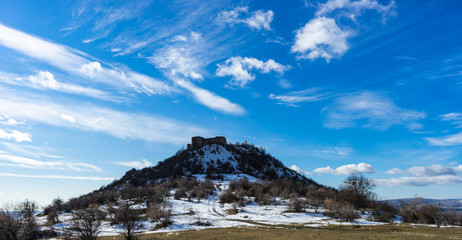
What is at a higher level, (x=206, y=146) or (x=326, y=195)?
(x=206, y=146)

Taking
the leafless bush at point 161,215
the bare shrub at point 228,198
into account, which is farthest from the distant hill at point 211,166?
the leafless bush at point 161,215

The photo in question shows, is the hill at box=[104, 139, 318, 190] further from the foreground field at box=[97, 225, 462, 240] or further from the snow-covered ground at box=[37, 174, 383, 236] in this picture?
the foreground field at box=[97, 225, 462, 240]

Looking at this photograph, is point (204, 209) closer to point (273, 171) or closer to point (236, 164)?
point (236, 164)

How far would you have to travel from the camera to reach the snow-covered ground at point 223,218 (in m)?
56.4

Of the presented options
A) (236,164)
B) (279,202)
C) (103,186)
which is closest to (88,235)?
(279,202)

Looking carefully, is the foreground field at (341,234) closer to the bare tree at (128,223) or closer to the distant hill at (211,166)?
the bare tree at (128,223)

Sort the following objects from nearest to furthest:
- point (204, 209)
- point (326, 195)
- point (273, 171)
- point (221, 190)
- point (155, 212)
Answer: point (155, 212) < point (204, 209) < point (326, 195) < point (221, 190) < point (273, 171)

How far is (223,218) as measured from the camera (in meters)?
66.5

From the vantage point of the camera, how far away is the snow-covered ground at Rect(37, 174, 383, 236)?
56.4m

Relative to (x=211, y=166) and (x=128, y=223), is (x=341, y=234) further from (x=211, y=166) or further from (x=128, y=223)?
(x=211, y=166)

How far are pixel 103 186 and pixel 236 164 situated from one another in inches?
3365

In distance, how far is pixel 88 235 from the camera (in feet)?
113

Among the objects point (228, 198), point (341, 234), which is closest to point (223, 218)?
point (228, 198)

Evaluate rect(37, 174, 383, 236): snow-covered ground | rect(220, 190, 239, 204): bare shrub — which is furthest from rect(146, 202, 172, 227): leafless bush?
rect(220, 190, 239, 204): bare shrub
